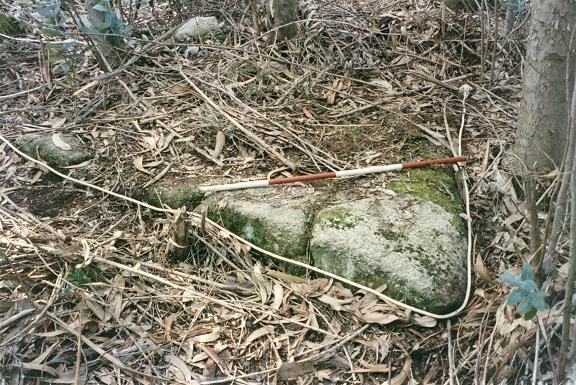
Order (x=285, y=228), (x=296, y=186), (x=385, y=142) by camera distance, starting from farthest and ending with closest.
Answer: (x=385, y=142), (x=296, y=186), (x=285, y=228)

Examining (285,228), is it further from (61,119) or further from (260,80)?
(61,119)

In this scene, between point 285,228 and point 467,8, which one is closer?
point 285,228

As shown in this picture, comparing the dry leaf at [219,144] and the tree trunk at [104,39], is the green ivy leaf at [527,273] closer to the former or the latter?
the dry leaf at [219,144]

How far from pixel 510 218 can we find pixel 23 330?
80.4 inches

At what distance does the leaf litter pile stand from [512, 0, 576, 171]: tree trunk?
221mm

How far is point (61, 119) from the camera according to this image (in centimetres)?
326

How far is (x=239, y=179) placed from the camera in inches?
110

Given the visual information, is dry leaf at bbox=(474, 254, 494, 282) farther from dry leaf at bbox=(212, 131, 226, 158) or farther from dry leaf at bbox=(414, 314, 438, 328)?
dry leaf at bbox=(212, 131, 226, 158)

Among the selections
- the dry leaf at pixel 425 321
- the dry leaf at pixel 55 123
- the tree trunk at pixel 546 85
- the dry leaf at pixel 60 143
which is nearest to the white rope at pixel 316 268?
the dry leaf at pixel 425 321

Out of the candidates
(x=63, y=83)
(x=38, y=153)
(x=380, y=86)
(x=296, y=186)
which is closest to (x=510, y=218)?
(x=296, y=186)

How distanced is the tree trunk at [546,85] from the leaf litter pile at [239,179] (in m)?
0.22

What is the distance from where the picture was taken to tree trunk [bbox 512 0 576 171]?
2.28m

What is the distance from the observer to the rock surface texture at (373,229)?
2311 millimetres

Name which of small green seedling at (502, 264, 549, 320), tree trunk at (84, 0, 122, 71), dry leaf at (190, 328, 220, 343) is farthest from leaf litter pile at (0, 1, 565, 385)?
small green seedling at (502, 264, 549, 320)
